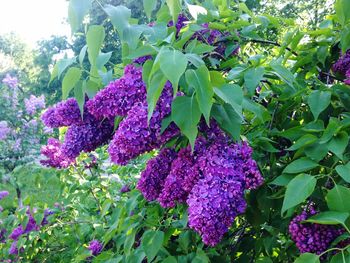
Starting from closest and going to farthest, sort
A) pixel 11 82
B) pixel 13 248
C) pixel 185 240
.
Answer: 1. pixel 185 240
2. pixel 13 248
3. pixel 11 82

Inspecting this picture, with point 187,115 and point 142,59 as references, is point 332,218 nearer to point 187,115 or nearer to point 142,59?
point 187,115

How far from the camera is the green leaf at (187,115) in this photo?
41.7 inches

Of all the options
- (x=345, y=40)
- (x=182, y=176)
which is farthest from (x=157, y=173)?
(x=345, y=40)

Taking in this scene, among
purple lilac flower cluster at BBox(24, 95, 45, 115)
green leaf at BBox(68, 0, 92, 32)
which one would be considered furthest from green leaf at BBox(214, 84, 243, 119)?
purple lilac flower cluster at BBox(24, 95, 45, 115)

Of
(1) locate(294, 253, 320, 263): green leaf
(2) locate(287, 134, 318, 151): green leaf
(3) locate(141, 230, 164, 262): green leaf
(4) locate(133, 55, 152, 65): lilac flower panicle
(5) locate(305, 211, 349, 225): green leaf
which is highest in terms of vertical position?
(4) locate(133, 55, 152, 65): lilac flower panicle

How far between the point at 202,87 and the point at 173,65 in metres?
0.10

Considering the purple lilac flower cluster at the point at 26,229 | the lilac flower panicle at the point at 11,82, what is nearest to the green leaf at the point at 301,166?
the purple lilac flower cluster at the point at 26,229

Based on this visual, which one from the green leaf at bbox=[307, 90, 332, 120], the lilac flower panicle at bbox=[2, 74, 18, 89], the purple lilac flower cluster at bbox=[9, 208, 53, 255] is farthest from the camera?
the lilac flower panicle at bbox=[2, 74, 18, 89]

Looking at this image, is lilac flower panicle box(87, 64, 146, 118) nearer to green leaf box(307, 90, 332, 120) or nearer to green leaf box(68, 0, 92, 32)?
green leaf box(68, 0, 92, 32)

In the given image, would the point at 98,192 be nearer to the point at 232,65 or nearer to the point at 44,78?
the point at 232,65

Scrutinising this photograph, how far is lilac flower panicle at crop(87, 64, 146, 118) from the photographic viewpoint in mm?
1256

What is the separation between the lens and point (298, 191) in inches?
41.8

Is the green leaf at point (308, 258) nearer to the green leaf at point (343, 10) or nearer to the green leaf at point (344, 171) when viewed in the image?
the green leaf at point (344, 171)

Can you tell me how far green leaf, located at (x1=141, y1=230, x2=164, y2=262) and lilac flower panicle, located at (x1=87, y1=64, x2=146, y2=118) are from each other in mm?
469
